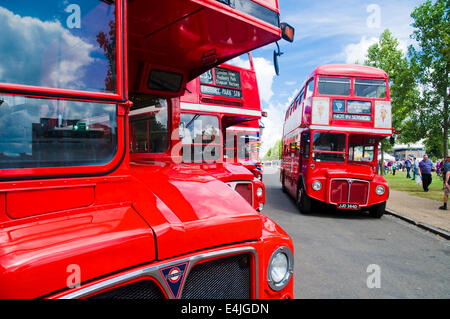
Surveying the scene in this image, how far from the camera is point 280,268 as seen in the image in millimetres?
1802

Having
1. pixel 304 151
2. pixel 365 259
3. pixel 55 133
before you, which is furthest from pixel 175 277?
pixel 304 151

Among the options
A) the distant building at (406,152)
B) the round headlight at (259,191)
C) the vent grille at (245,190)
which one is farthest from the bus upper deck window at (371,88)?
the distant building at (406,152)

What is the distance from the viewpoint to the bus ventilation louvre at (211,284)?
1297 millimetres

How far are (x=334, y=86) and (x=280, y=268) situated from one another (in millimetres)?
8330

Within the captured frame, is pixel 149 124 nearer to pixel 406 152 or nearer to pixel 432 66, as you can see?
pixel 432 66

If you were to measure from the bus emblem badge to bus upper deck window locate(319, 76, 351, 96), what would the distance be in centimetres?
861

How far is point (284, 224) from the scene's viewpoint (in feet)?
24.2

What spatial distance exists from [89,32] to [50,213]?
3.41 ft

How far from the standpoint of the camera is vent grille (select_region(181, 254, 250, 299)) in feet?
4.80

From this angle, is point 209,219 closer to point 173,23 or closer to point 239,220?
point 239,220

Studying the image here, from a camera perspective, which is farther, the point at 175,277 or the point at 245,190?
the point at 245,190

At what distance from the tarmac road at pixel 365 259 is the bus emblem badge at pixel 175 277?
2.69 m

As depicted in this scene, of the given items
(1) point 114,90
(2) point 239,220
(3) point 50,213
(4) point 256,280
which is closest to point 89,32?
(1) point 114,90

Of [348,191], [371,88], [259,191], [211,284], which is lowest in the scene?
[348,191]
